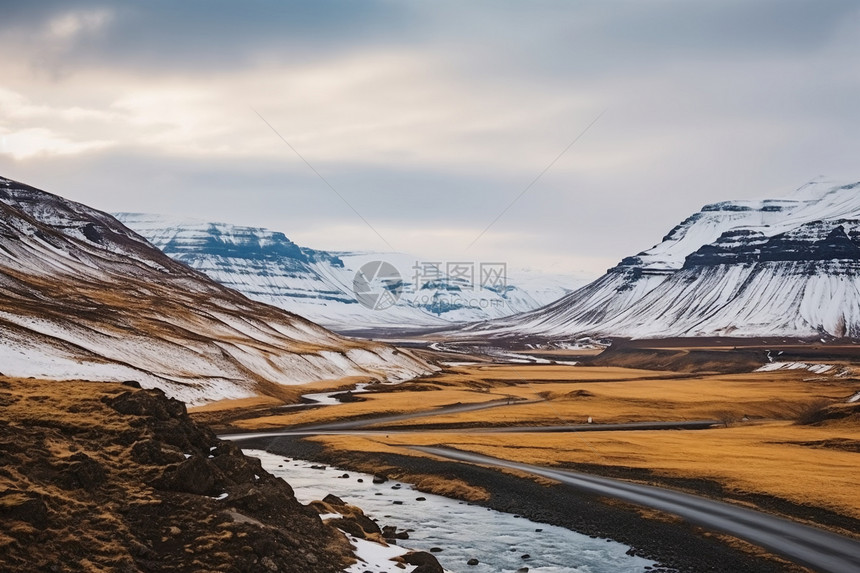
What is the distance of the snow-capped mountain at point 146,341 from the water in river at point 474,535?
4484 cm

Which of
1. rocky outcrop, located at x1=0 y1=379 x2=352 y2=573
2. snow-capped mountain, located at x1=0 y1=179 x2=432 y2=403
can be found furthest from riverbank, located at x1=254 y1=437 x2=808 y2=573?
snow-capped mountain, located at x1=0 y1=179 x2=432 y2=403

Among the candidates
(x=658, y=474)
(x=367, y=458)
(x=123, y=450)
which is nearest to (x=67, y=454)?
(x=123, y=450)

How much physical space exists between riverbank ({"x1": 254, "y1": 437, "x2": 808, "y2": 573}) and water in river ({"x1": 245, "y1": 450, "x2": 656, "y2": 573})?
4.49 feet

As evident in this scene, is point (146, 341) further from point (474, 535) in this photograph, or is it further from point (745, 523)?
point (745, 523)

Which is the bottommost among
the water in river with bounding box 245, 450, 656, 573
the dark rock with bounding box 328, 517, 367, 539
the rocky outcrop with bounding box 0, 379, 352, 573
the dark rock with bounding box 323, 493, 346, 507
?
the water in river with bounding box 245, 450, 656, 573

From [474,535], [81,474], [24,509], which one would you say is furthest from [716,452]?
[24,509]

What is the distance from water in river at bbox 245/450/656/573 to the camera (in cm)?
3600

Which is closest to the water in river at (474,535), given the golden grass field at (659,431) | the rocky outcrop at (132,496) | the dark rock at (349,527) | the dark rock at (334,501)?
the dark rock at (334,501)

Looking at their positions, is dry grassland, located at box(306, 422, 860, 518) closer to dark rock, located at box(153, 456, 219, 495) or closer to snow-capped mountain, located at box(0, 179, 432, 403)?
snow-capped mountain, located at box(0, 179, 432, 403)

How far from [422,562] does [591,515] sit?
18493mm

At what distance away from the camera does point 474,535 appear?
136ft

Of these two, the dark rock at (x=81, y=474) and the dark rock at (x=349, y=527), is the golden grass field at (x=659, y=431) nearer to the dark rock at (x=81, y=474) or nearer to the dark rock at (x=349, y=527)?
the dark rock at (x=349, y=527)

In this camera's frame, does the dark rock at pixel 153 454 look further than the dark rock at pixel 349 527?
No

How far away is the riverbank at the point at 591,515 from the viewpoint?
3581 centimetres
